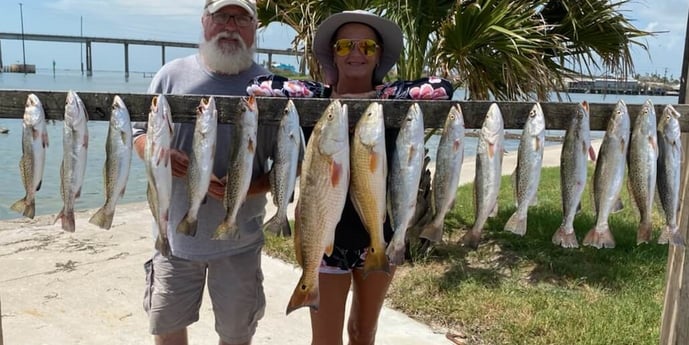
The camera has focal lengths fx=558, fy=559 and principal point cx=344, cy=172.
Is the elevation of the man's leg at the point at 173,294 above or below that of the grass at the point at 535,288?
above

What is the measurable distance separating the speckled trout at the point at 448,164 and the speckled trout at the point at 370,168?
223 millimetres

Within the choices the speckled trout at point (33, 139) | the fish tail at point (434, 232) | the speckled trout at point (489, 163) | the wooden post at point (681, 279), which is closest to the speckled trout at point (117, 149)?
the speckled trout at point (33, 139)

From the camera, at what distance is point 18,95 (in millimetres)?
2260

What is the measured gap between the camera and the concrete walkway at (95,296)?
414 cm

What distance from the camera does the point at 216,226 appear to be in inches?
114

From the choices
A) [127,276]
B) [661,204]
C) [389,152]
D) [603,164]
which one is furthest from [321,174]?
[127,276]

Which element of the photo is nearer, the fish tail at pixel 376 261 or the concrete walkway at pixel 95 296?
the fish tail at pixel 376 261

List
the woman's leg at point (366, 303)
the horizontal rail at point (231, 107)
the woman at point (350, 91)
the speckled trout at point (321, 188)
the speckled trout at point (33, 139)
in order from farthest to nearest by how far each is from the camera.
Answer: the woman's leg at point (366, 303) → the woman at point (350, 91) → the horizontal rail at point (231, 107) → the speckled trout at point (33, 139) → the speckled trout at point (321, 188)

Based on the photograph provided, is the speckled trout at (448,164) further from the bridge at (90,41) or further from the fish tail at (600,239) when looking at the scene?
the bridge at (90,41)

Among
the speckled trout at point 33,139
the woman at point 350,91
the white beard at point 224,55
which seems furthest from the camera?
the white beard at point 224,55

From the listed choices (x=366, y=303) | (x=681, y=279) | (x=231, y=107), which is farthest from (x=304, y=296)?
(x=681, y=279)

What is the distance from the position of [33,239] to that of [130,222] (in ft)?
3.92

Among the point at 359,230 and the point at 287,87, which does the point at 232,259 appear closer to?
the point at 359,230

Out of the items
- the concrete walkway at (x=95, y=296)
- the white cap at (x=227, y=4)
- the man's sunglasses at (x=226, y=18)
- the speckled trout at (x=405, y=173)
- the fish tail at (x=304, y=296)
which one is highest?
the white cap at (x=227, y=4)
